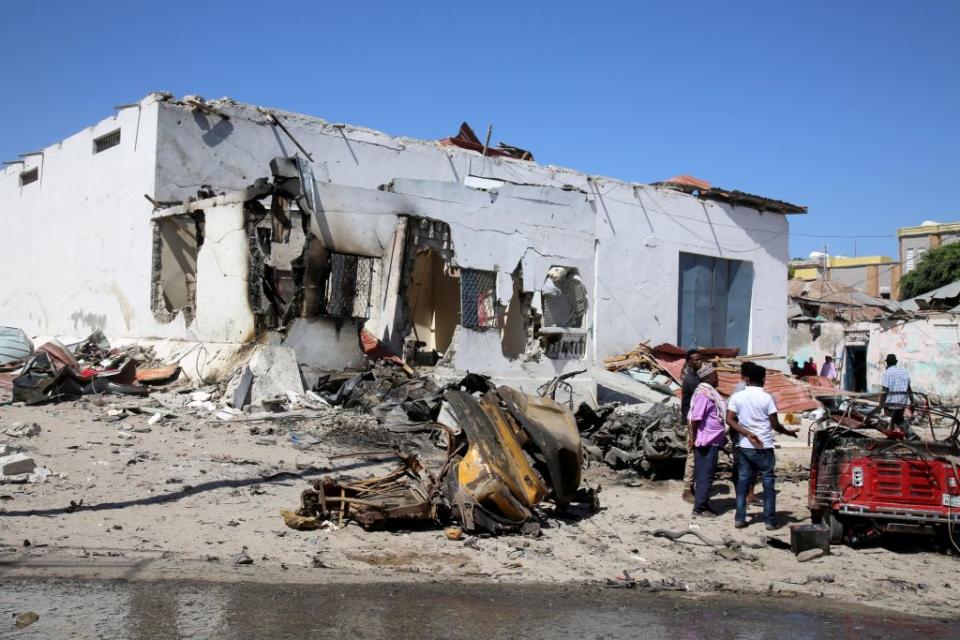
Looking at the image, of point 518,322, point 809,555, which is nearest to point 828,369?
point 518,322

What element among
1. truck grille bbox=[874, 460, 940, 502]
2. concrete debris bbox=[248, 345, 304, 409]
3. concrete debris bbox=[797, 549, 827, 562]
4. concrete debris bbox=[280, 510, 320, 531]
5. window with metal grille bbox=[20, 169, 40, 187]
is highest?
window with metal grille bbox=[20, 169, 40, 187]

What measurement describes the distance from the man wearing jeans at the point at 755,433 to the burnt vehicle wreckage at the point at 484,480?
1.51m

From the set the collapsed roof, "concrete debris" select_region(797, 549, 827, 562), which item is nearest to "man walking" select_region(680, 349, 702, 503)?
"concrete debris" select_region(797, 549, 827, 562)

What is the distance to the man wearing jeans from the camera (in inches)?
307

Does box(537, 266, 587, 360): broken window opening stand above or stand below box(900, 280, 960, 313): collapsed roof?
below

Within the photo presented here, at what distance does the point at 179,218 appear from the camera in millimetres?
14414

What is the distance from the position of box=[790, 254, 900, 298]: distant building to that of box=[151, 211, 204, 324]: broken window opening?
121 ft

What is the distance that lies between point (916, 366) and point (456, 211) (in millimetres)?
18483

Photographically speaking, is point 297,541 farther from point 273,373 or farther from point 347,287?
point 347,287

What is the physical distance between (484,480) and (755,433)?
8.91ft

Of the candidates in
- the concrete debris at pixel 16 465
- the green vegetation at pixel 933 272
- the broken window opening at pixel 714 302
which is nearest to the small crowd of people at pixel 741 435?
the concrete debris at pixel 16 465

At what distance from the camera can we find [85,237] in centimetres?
1705

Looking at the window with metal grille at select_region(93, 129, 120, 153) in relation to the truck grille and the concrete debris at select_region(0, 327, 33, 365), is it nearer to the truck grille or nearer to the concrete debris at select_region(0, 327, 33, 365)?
the concrete debris at select_region(0, 327, 33, 365)

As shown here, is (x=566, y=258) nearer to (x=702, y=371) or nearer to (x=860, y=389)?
(x=702, y=371)
